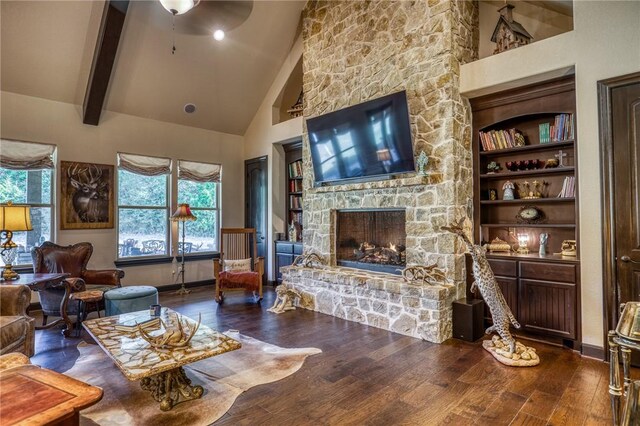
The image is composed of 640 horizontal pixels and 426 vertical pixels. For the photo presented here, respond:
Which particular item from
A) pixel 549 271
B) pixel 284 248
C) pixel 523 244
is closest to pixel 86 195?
pixel 284 248

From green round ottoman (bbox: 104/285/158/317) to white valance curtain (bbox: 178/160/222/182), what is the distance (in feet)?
9.95

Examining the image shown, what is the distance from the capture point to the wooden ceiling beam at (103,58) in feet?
15.2

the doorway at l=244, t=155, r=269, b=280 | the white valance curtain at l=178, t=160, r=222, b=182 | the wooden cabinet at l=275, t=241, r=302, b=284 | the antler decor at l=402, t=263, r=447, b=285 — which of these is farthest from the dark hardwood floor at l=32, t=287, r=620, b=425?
the white valance curtain at l=178, t=160, r=222, b=182

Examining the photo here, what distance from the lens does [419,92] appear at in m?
4.45

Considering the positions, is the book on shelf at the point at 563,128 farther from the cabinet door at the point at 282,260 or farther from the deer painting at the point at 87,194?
the deer painting at the point at 87,194

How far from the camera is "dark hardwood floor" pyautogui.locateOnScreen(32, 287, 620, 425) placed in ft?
7.96

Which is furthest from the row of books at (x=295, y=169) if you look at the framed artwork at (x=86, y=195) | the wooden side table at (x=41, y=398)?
the wooden side table at (x=41, y=398)

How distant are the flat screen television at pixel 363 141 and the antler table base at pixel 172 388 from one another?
10.5 feet

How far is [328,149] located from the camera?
209 inches

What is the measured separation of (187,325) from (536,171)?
12.9 feet

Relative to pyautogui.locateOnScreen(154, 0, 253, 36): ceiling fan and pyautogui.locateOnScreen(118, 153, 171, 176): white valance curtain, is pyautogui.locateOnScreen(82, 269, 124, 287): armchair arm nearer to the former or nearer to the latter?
pyautogui.locateOnScreen(118, 153, 171, 176): white valance curtain

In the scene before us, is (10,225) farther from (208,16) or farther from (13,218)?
(208,16)

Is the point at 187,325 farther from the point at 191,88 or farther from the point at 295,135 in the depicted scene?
the point at 191,88

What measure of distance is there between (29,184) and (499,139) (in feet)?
21.5
